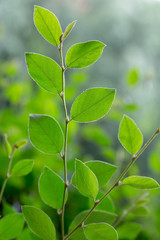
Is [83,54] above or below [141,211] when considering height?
above

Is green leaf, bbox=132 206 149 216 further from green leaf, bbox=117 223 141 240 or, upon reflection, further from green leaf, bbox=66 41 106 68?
green leaf, bbox=66 41 106 68

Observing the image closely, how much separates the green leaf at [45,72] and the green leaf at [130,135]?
0.15 feet

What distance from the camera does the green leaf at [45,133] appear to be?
0.17 metres

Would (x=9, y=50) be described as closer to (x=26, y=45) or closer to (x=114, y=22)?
(x=26, y=45)

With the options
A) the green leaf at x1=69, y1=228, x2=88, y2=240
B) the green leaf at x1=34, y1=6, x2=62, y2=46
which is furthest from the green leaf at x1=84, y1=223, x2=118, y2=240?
the green leaf at x1=34, y1=6, x2=62, y2=46

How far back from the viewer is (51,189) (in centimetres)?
19

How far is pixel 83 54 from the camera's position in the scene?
176 millimetres

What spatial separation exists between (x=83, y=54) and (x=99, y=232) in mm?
104

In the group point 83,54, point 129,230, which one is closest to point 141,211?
point 129,230

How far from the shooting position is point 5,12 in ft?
4.26

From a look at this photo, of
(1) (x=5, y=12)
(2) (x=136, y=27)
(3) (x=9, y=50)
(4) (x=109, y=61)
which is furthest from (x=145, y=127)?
(1) (x=5, y=12)

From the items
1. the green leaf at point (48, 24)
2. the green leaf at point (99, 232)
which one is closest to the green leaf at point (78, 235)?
the green leaf at point (99, 232)

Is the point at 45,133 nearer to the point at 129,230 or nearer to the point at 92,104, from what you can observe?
the point at 92,104

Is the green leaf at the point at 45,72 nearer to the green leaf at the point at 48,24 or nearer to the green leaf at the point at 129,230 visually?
the green leaf at the point at 48,24
